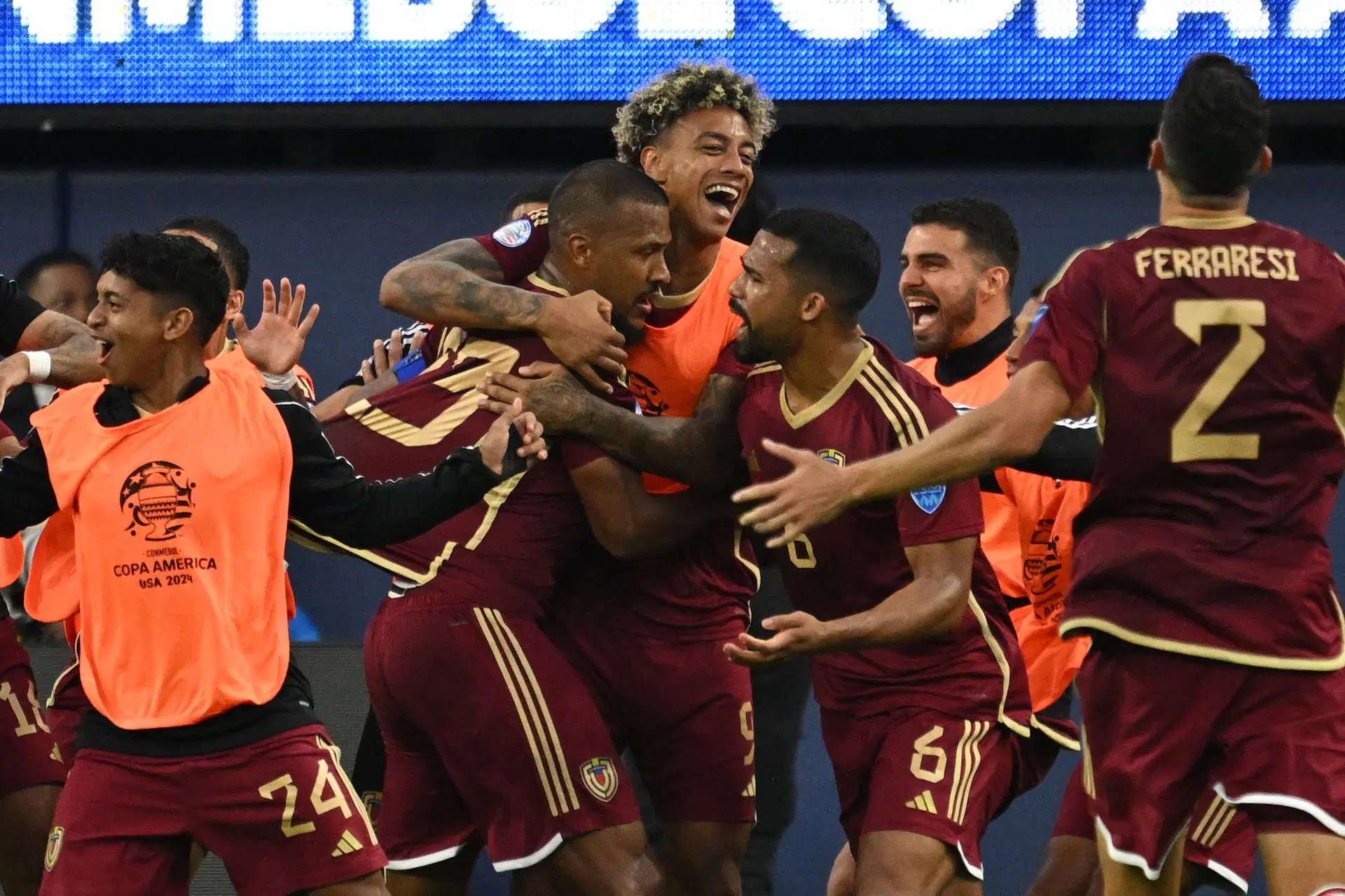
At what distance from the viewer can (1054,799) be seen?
6898 mm

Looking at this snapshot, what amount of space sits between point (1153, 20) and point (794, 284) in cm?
227

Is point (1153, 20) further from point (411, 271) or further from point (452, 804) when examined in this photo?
point (452, 804)

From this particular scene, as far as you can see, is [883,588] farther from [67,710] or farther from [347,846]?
[67,710]

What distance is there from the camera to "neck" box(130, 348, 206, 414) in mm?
4125

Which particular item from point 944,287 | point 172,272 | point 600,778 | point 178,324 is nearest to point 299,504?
point 178,324

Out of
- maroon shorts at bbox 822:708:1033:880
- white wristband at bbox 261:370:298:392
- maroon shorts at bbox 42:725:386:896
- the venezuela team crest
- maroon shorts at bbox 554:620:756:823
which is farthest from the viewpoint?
white wristband at bbox 261:370:298:392

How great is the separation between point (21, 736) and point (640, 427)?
1712 mm

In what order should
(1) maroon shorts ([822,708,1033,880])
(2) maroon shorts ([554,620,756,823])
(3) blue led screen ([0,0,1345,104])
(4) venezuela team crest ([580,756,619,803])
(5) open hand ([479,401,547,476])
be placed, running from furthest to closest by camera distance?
(3) blue led screen ([0,0,1345,104])
(2) maroon shorts ([554,620,756,823])
(4) venezuela team crest ([580,756,619,803])
(1) maroon shorts ([822,708,1033,880])
(5) open hand ([479,401,547,476])

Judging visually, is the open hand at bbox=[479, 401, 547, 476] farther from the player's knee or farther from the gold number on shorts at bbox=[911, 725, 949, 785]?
the player's knee

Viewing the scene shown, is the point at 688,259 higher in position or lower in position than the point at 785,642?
higher

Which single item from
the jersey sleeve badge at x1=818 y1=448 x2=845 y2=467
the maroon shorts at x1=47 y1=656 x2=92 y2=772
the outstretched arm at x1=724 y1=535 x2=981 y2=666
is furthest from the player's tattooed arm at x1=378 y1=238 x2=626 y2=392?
the maroon shorts at x1=47 y1=656 x2=92 y2=772

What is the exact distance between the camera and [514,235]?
4871mm

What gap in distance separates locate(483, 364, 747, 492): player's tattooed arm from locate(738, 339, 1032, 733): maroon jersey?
114mm

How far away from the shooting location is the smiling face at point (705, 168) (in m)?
5.07
